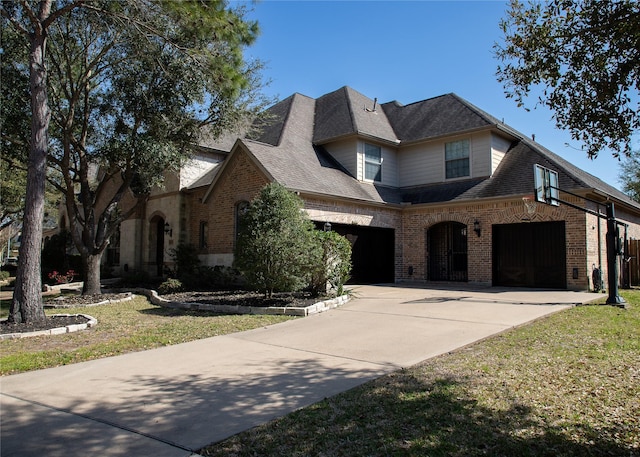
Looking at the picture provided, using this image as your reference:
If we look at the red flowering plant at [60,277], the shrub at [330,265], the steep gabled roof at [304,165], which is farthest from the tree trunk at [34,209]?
the red flowering plant at [60,277]

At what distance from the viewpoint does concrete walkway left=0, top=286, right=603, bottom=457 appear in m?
3.77

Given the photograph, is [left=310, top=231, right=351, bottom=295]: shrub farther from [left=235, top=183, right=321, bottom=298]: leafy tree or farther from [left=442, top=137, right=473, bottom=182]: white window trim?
[left=442, top=137, right=473, bottom=182]: white window trim

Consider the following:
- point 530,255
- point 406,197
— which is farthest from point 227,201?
point 530,255

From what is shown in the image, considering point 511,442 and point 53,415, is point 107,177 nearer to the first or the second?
point 53,415

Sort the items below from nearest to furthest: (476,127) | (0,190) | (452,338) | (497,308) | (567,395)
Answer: (567,395) < (452,338) < (497,308) < (476,127) < (0,190)

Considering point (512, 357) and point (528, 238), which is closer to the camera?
point (512, 357)

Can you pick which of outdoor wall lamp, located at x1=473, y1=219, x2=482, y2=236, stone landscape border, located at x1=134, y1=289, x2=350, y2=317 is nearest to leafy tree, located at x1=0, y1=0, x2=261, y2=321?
stone landscape border, located at x1=134, y1=289, x2=350, y2=317

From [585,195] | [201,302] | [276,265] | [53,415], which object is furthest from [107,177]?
[585,195]

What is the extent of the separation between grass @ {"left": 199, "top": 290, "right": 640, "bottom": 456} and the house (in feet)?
32.7

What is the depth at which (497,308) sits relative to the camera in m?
10.6

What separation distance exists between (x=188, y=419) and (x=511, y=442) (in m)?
2.76

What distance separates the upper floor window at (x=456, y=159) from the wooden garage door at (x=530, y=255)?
3095 millimetres

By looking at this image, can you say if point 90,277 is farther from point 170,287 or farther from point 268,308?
point 268,308

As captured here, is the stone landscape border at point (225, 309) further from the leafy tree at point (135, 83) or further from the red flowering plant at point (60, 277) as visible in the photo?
the red flowering plant at point (60, 277)
